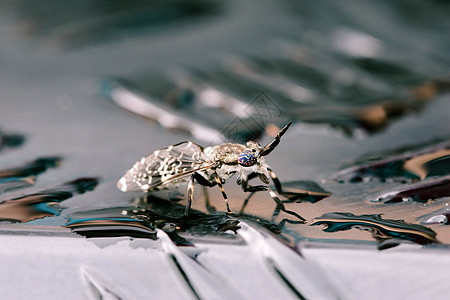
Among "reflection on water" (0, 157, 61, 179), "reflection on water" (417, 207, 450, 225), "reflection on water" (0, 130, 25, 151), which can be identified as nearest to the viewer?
"reflection on water" (417, 207, 450, 225)

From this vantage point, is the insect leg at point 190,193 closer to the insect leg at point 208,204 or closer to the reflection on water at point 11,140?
the insect leg at point 208,204

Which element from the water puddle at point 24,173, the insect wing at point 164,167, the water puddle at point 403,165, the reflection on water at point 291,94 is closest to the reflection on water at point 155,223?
the reflection on water at point 291,94

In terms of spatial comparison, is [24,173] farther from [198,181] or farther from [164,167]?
[198,181]

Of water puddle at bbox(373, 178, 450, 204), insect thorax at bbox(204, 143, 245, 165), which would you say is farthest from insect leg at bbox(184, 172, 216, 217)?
water puddle at bbox(373, 178, 450, 204)

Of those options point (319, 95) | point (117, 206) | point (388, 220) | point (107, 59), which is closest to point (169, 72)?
point (107, 59)

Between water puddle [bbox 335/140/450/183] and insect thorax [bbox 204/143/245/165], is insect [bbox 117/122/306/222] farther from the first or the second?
water puddle [bbox 335/140/450/183]

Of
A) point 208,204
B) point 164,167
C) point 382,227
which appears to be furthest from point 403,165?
point 164,167

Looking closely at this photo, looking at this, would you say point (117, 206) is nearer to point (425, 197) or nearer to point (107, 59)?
point (425, 197)
